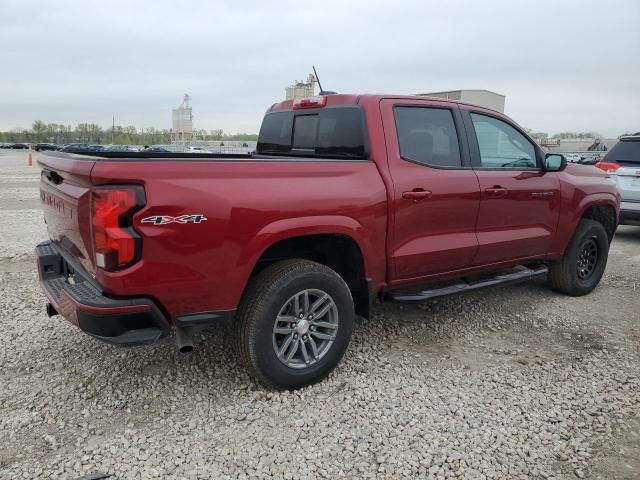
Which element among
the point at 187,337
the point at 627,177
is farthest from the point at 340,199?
the point at 627,177

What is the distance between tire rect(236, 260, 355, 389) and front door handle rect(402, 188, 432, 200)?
80 cm

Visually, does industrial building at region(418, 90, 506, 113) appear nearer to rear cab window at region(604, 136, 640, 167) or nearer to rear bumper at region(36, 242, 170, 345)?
rear cab window at region(604, 136, 640, 167)

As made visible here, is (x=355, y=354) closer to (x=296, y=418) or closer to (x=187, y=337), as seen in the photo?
(x=296, y=418)

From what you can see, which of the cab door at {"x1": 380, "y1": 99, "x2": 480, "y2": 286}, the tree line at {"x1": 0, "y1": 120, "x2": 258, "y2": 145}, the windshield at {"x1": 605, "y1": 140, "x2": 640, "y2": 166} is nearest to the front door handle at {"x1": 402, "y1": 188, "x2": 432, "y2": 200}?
the cab door at {"x1": 380, "y1": 99, "x2": 480, "y2": 286}

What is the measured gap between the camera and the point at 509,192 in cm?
450

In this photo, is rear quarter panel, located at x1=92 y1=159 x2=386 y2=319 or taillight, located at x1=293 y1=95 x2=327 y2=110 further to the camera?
taillight, located at x1=293 y1=95 x2=327 y2=110

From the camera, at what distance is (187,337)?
304 cm

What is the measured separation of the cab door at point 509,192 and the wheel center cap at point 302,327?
176cm

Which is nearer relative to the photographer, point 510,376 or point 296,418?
point 296,418

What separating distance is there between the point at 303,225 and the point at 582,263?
153 inches

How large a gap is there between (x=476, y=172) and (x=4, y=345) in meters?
3.98

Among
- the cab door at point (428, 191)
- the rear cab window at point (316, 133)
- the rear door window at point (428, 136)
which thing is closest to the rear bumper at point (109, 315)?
the cab door at point (428, 191)

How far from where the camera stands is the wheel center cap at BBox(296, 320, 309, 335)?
3367 millimetres

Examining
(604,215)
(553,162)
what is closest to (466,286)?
(553,162)
